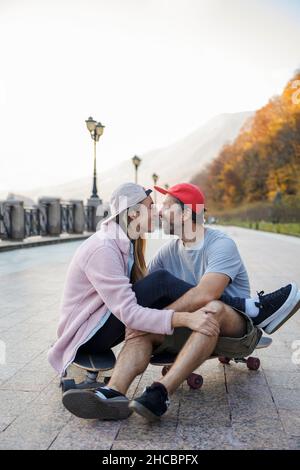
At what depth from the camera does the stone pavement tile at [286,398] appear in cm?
347

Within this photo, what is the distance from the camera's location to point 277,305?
3672mm

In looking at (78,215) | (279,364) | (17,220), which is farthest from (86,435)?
(78,215)

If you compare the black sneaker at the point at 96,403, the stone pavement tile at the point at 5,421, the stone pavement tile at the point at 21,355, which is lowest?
the stone pavement tile at the point at 21,355

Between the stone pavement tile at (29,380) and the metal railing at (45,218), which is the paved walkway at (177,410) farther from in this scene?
the metal railing at (45,218)

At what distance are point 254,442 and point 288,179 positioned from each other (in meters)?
51.2

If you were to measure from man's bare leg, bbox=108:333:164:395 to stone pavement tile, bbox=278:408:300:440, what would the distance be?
828 millimetres

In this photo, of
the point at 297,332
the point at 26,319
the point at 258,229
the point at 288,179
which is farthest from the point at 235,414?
the point at 288,179

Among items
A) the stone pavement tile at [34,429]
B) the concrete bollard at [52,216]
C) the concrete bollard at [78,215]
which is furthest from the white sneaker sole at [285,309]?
the concrete bollard at [78,215]

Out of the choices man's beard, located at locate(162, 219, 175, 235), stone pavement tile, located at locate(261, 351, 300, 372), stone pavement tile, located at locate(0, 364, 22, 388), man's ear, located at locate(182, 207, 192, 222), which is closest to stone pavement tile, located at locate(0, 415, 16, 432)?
stone pavement tile, located at locate(0, 364, 22, 388)

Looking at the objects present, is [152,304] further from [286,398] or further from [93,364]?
[286,398]

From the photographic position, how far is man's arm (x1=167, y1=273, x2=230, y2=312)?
3.44 metres

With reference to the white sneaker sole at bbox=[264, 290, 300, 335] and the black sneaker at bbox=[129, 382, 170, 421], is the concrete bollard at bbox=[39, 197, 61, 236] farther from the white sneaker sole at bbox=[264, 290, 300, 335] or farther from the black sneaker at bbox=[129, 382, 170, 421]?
the black sneaker at bbox=[129, 382, 170, 421]

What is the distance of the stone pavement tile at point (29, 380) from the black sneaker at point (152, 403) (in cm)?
102
